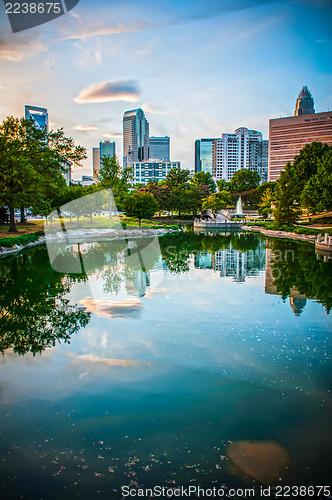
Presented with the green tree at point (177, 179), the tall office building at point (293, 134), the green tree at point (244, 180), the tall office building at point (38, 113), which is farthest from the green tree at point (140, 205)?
the tall office building at point (38, 113)

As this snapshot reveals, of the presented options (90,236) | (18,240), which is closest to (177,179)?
(90,236)

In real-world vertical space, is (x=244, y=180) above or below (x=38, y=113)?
below

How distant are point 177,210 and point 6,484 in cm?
8289

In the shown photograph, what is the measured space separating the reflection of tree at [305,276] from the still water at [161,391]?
0.39m

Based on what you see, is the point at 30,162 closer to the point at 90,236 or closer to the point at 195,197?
the point at 90,236

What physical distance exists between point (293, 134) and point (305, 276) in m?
161

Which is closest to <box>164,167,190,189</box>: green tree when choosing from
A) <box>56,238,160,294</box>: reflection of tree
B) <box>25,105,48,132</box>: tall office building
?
<box>56,238,160,294</box>: reflection of tree

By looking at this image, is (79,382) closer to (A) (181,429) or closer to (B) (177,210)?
(A) (181,429)

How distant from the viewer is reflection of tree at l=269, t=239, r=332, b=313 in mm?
15306

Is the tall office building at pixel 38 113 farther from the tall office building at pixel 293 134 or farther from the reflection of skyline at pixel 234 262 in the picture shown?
the reflection of skyline at pixel 234 262

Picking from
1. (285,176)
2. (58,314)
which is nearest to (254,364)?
(58,314)

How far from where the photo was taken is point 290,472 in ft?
16.8

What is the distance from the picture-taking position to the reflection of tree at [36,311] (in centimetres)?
1002

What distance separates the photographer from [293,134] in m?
164
